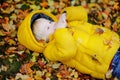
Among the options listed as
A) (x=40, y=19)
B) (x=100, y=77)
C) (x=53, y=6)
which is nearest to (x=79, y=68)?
(x=100, y=77)

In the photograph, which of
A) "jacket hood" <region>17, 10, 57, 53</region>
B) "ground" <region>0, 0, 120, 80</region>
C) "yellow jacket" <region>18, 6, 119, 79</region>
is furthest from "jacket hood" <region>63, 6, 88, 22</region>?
"ground" <region>0, 0, 120, 80</region>

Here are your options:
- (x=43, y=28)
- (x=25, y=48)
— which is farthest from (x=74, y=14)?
(x=25, y=48)

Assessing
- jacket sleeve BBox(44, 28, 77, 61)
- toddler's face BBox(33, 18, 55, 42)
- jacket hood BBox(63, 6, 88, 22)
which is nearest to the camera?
jacket sleeve BBox(44, 28, 77, 61)

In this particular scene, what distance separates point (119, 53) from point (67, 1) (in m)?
0.87

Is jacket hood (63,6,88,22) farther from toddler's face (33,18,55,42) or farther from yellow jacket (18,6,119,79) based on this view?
toddler's face (33,18,55,42)

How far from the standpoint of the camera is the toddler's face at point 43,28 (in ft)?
6.48

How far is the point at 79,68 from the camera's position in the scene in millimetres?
2012

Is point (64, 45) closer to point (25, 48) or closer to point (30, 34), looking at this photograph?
point (30, 34)

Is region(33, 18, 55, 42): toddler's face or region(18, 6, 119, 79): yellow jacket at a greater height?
region(33, 18, 55, 42): toddler's face

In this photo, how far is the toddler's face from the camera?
1977 millimetres

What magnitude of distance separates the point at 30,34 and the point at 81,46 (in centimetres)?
34

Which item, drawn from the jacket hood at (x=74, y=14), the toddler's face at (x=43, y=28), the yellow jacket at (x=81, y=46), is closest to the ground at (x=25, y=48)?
the yellow jacket at (x=81, y=46)

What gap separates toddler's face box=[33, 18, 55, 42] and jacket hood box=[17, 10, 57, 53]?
4 centimetres

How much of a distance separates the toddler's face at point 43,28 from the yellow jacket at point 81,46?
0.05 meters
